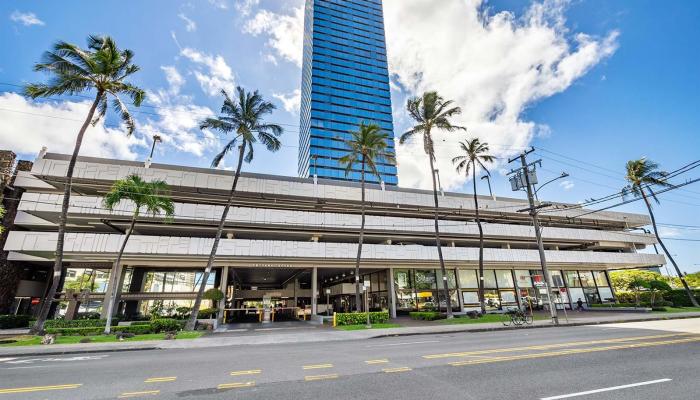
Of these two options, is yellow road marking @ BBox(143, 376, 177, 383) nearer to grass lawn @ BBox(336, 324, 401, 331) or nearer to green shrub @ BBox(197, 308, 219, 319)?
grass lawn @ BBox(336, 324, 401, 331)

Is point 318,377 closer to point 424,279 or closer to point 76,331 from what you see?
point 76,331

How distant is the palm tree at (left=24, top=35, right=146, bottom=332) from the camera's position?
64.3 feet

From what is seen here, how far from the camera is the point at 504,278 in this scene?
124 feet

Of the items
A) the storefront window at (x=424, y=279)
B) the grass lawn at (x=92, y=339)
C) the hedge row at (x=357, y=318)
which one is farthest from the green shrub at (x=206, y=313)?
the storefront window at (x=424, y=279)

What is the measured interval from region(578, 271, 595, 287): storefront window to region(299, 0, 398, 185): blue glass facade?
5157cm

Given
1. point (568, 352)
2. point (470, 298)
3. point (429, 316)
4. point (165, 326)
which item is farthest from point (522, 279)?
point (165, 326)

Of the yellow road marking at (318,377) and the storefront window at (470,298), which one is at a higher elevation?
the storefront window at (470,298)

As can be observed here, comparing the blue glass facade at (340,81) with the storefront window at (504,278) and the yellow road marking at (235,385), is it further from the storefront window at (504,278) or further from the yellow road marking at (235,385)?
the yellow road marking at (235,385)

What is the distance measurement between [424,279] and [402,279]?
2.63 m

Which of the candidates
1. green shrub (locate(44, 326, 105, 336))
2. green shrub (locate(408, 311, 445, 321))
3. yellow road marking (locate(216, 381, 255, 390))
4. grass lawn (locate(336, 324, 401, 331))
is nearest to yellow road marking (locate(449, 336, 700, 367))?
yellow road marking (locate(216, 381, 255, 390))

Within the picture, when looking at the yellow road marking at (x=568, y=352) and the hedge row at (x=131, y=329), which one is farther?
the hedge row at (x=131, y=329)

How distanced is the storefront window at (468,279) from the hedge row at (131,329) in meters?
29.0

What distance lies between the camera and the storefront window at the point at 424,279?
3431cm

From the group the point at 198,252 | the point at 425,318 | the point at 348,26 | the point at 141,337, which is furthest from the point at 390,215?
the point at 348,26
